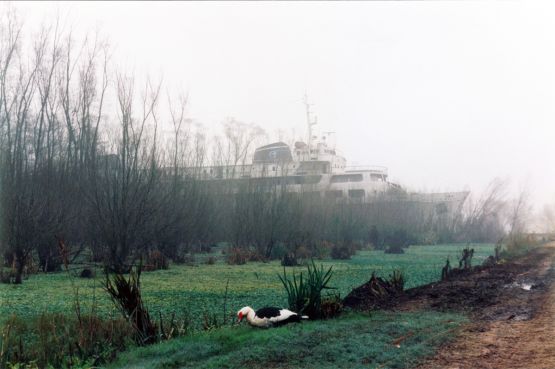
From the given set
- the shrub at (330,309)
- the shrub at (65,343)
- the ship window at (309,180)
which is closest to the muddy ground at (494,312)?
the shrub at (330,309)

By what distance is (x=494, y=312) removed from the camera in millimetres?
7598

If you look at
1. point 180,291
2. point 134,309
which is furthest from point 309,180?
point 134,309

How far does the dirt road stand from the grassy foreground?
250 mm

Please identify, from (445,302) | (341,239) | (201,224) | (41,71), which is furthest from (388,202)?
(445,302)

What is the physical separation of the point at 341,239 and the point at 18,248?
1872 cm

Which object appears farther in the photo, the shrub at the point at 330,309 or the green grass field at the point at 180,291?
the green grass field at the point at 180,291

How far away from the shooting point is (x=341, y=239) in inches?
1105

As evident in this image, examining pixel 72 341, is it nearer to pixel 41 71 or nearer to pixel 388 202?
pixel 41 71

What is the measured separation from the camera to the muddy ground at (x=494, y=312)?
5.05m

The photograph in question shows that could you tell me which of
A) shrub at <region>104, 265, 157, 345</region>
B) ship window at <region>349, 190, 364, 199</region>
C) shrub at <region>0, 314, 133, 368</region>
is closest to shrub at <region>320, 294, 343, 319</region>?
shrub at <region>104, 265, 157, 345</region>

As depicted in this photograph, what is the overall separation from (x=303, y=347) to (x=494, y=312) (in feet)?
11.6

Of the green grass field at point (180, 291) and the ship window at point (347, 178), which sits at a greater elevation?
the ship window at point (347, 178)

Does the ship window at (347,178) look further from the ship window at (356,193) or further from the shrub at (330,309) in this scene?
the shrub at (330,309)

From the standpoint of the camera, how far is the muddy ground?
5.05 metres
